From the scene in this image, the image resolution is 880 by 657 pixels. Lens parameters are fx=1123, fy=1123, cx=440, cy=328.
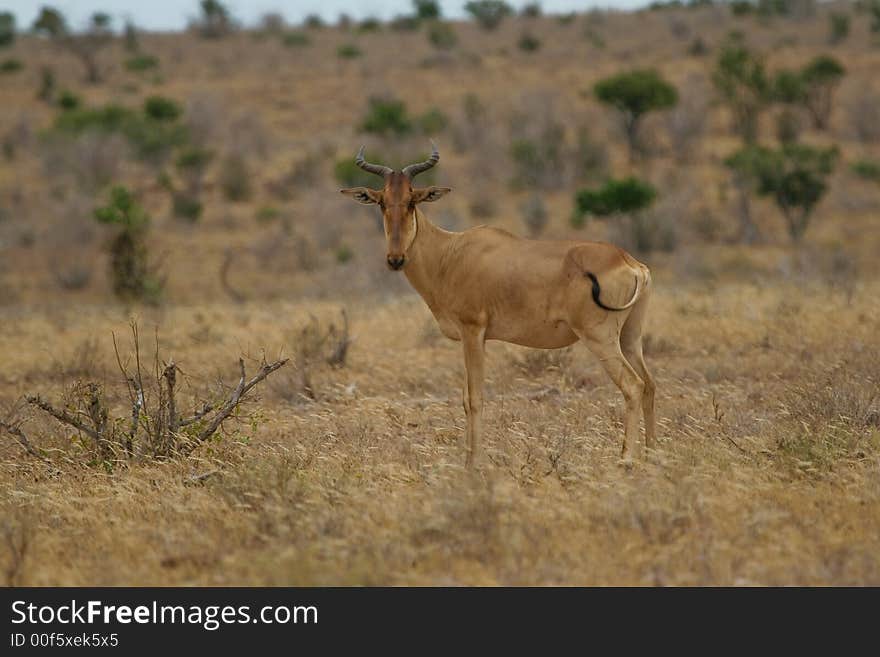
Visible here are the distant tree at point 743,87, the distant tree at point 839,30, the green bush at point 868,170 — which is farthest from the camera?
the distant tree at point 839,30

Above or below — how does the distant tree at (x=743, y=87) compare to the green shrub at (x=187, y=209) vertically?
above

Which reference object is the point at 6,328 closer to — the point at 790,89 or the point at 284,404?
the point at 284,404

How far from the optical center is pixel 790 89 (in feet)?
121

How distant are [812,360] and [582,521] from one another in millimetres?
6005

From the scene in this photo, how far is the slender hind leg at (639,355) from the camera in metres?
8.32

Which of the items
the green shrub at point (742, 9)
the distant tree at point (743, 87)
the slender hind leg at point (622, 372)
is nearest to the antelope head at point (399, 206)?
the slender hind leg at point (622, 372)

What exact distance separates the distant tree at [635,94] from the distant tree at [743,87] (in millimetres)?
2516

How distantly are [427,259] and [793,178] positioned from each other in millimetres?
19804

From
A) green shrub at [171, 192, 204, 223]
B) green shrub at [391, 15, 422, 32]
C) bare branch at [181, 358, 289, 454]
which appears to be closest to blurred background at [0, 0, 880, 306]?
green shrub at [171, 192, 204, 223]

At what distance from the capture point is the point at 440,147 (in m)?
38.8

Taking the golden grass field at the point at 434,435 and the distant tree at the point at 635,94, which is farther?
the distant tree at the point at 635,94

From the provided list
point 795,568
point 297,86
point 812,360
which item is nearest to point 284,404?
point 812,360

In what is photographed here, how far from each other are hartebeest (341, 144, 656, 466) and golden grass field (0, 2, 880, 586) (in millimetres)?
633

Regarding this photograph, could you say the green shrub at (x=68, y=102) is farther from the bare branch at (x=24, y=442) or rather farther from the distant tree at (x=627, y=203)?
the bare branch at (x=24, y=442)
